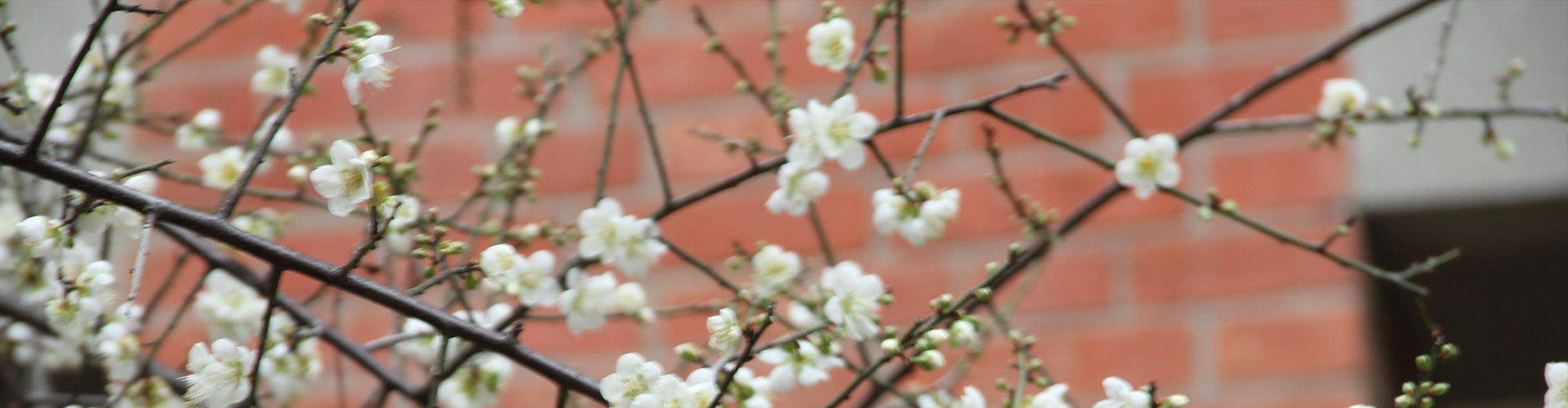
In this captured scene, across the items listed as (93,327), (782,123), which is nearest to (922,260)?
(782,123)

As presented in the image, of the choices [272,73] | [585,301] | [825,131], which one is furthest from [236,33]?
[825,131]

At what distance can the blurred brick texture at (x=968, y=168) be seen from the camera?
0.97 metres

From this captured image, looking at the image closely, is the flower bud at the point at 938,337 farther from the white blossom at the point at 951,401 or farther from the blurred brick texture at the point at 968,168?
the blurred brick texture at the point at 968,168

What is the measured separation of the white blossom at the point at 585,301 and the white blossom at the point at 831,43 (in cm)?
16

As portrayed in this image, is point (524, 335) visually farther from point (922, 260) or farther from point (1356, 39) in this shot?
point (1356, 39)

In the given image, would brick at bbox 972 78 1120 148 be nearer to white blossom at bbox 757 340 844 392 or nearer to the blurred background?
the blurred background

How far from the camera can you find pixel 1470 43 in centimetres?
91

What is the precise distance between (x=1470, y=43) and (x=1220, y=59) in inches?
7.4

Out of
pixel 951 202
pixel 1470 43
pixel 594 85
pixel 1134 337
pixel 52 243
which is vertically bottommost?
pixel 52 243

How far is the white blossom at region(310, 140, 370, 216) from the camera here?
1.34 ft

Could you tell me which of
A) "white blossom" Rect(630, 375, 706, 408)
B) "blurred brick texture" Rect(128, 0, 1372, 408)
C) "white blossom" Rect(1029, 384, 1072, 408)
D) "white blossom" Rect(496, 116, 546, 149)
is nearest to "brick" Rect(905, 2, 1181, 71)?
"blurred brick texture" Rect(128, 0, 1372, 408)

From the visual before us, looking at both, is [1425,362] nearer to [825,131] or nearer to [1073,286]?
[825,131]

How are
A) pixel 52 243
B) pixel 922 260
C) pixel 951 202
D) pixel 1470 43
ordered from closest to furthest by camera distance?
pixel 52 243, pixel 951 202, pixel 1470 43, pixel 922 260

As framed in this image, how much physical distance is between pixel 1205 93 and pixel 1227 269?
0.51 ft
